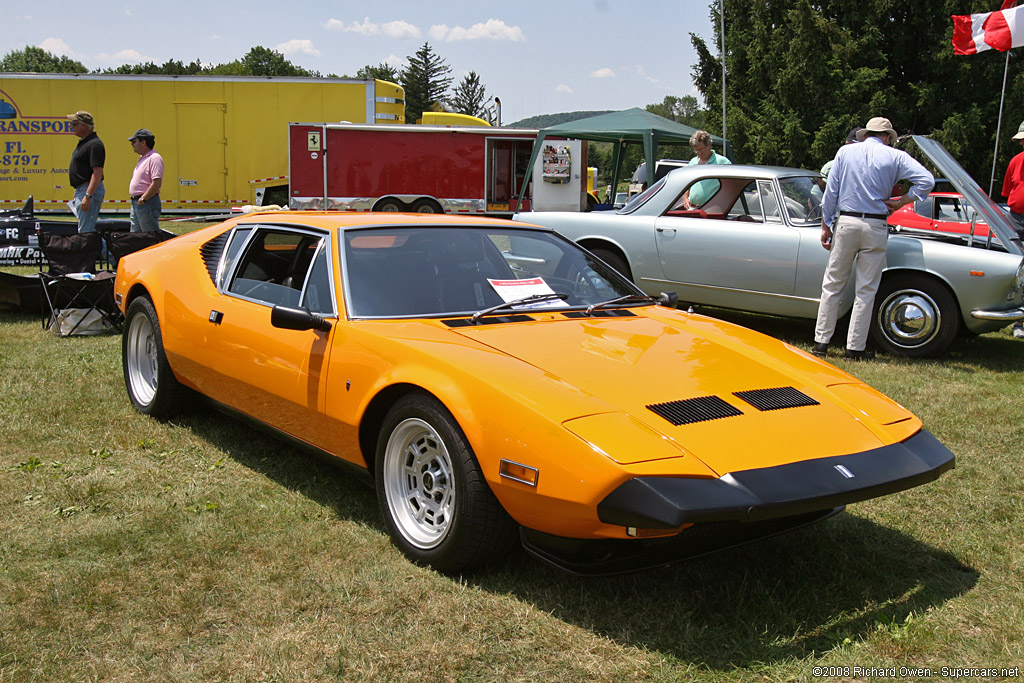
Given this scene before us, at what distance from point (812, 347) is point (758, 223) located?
115 cm

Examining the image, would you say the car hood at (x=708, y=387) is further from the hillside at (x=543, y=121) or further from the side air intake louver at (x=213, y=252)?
the hillside at (x=543, y=121)

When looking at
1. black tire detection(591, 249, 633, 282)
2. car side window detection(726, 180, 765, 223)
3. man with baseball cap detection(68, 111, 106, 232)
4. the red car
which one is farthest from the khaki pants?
man with baseball cap detection(68, 111, 106, 232)

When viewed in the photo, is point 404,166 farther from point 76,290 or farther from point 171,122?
point 76,290

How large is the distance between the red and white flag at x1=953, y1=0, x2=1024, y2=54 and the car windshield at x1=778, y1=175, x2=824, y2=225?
5.57 metres

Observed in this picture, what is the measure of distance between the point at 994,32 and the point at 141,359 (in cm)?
1106

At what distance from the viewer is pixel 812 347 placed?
7.13 meters

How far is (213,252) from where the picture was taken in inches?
173

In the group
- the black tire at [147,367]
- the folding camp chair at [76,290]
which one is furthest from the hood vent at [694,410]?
the folding camp chair at [76,290]

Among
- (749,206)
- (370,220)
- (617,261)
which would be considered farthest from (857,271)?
(370,220)

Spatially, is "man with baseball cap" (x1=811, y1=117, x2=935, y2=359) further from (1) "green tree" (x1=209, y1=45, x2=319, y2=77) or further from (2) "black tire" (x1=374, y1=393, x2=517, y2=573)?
(1) "green tree" (x1=209, y1=45, x2=319, y2=77)

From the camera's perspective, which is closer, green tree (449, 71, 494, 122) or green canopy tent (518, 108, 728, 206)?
green canopy tent (518, 108, 728, 206)

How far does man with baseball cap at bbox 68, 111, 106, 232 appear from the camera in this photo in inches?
344

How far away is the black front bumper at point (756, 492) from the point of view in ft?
7.38

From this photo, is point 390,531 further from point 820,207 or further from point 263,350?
point 820,207
